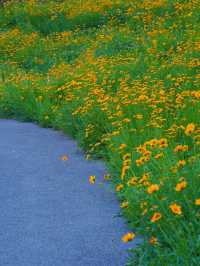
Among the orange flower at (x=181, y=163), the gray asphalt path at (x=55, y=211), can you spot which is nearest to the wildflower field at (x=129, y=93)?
the orange flower at (x=181, y=163)

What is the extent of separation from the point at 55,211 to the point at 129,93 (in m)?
2.93

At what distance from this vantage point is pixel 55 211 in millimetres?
6102

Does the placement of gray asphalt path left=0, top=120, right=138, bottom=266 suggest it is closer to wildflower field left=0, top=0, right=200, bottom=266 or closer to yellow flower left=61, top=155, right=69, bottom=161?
yellow flower left=61, top=155, right=69, bottom=161

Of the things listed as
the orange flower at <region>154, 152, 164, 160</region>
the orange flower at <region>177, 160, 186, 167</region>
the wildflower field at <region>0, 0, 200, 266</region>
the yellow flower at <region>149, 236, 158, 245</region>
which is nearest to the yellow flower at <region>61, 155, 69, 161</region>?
the wildflower field at <region>0, 0, 200, 266</region>

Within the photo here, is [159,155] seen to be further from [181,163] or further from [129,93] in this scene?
[129,93]

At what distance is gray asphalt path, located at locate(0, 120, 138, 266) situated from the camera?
16.6ft

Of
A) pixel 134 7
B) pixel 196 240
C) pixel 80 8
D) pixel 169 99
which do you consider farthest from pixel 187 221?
pixel 80 8

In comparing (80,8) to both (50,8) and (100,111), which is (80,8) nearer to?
(50,8)

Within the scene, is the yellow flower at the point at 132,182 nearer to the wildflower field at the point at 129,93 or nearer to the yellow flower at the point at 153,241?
the wildflower field at the point at 129,93

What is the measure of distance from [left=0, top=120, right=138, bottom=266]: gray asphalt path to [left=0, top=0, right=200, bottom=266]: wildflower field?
17 cm

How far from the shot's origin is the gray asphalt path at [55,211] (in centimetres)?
506

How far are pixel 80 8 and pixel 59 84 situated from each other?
24.8 feet

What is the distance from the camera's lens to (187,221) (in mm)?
4633

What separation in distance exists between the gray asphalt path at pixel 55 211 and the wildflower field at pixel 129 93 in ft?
0.57
